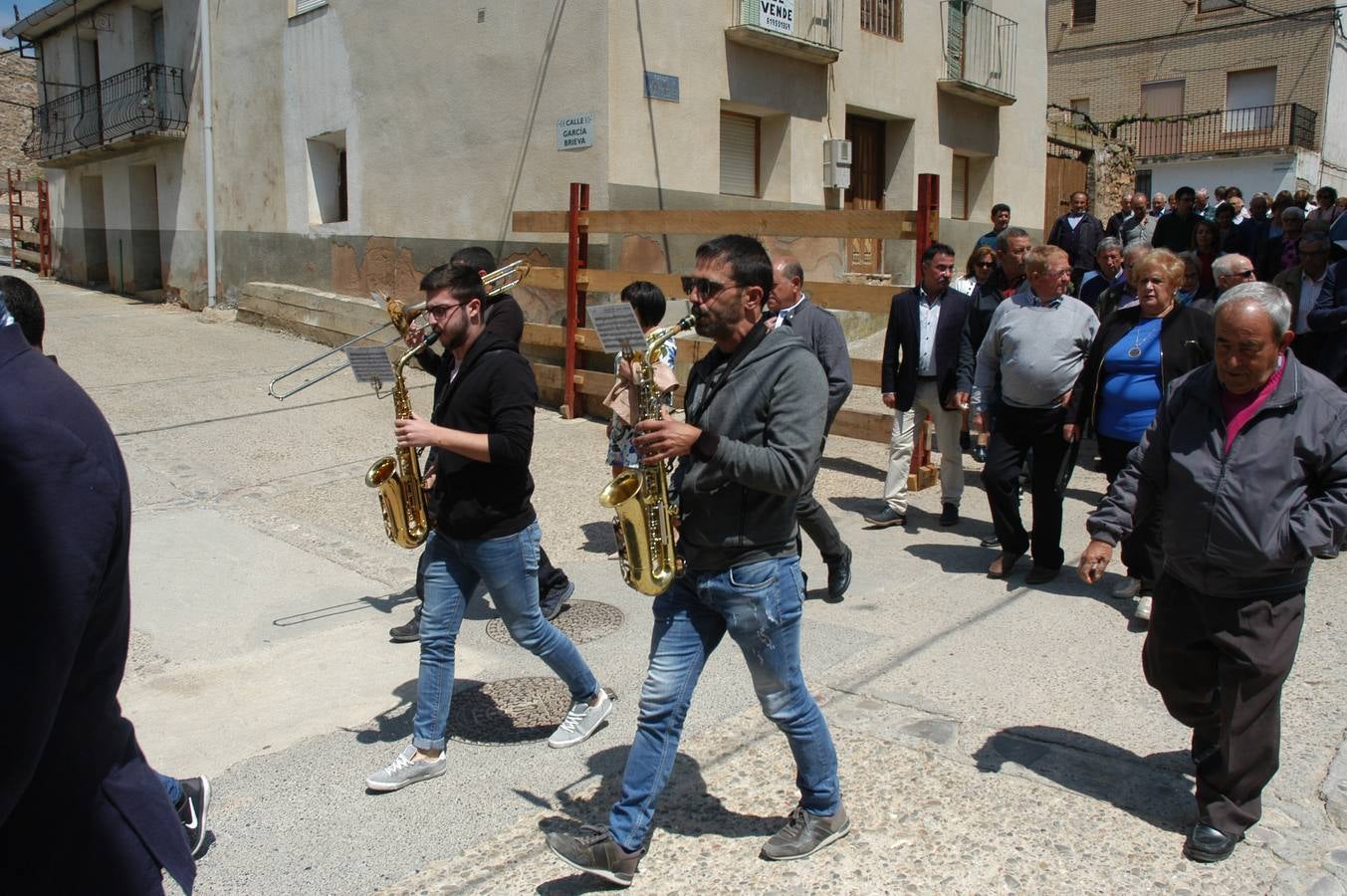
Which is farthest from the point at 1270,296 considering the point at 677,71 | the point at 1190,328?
the point at 677,71

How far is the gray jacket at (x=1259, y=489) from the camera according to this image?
3330 millimetres

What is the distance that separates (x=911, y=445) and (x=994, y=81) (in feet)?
35.4

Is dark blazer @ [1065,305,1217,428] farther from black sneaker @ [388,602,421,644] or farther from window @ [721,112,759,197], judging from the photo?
window @ [721,112,759,197]

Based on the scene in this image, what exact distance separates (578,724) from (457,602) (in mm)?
704

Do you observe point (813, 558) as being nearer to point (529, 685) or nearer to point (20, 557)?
point (529, 685)

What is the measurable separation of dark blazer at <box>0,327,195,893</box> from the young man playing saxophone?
2096 millimetres

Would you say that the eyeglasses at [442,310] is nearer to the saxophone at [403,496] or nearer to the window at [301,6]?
the saxophone at [403,496]

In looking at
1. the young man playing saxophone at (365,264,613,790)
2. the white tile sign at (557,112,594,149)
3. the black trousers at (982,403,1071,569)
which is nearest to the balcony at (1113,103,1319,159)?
the white tile sign at (557,112,594,149)

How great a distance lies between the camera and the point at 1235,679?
3.42 meters

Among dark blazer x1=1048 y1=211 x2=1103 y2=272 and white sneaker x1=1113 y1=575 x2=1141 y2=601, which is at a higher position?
dark blazer x1=1048 y1=211 x2=1103 y2=272

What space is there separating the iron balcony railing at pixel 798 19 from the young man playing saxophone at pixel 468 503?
917cm

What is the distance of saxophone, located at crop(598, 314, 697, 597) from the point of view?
11.2ft

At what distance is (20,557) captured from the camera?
1.53 m

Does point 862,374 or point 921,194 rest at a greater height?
point 921,194
